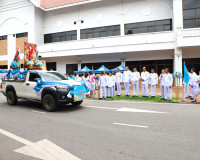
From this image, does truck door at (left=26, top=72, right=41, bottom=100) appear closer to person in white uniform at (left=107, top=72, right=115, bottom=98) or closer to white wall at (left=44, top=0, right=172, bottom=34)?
person in white uniform at (left=107, top=72, right=115, bottom=98)

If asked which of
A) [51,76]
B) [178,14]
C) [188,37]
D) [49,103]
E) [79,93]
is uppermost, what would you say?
[178,14]

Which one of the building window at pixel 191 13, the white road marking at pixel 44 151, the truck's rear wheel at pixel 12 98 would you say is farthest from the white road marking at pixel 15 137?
the building window at pixel 191 13

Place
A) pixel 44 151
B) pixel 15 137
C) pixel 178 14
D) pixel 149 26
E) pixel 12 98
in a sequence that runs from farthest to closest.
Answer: pixel 149 26 < pixel 178 14 < pixel 12 98 < pixel 15 137 < pixel 44 151

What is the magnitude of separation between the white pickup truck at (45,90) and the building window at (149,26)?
1456cm

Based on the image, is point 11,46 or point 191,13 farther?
point 11,46

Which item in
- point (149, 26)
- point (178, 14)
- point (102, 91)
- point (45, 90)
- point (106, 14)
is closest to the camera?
point (45, 90)

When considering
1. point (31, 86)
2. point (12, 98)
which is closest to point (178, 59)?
point (31, 86)

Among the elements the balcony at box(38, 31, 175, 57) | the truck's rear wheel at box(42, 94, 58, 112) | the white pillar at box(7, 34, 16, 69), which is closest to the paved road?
the truck's rear wheel at box(42, 94, 58, 112)

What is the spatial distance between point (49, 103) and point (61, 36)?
18974 mm

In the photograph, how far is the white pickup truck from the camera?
6588 millimetres

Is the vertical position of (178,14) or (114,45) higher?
(178,14)

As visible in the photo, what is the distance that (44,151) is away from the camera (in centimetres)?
325

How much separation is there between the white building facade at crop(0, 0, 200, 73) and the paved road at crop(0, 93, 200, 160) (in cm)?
1267

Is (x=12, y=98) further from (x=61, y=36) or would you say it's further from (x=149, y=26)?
(x=61, y=36)
